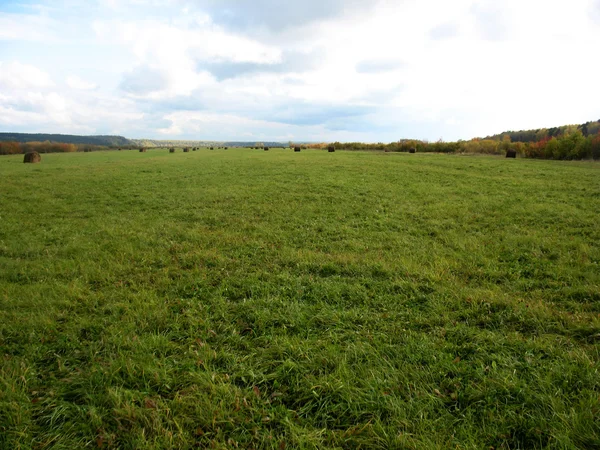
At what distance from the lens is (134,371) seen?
3746mm

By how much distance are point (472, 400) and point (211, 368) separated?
124 inches

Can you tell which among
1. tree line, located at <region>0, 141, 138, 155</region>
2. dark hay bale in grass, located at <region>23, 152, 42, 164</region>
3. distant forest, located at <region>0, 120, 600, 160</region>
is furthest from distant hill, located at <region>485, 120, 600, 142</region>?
tree line, located at <region>0, 141, 138, 155</region>

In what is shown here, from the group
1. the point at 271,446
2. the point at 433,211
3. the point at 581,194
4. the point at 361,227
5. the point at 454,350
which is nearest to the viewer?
the point at 271,446

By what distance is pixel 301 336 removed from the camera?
4531 millimetres

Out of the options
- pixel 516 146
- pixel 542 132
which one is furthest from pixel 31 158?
pixel 542 132

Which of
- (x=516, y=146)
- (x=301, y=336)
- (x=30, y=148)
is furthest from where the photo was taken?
(x=30, y=148)

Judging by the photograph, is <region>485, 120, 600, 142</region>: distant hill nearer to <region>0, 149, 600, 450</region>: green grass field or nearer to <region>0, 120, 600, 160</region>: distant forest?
<region>0, 120, 600, 160</region>: distant forest

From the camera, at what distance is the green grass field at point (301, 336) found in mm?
3078

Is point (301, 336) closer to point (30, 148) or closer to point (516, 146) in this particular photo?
point (516, 146)

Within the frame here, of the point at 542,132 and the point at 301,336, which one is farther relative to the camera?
the point at 542,132

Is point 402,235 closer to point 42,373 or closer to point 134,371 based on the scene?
point 134,371

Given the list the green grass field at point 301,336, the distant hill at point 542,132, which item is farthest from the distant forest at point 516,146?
the green grass field at point 301,336

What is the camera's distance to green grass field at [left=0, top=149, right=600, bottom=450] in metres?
3.08

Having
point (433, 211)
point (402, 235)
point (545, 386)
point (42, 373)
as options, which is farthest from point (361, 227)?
point (42, 373)
